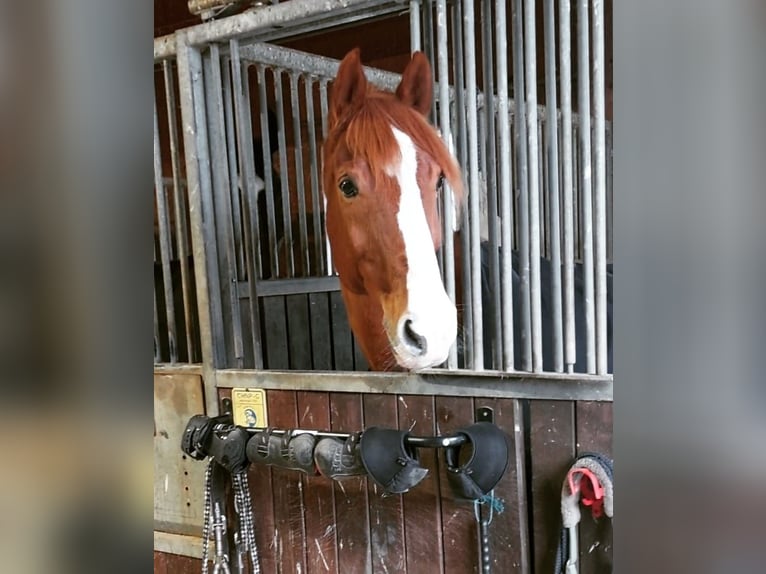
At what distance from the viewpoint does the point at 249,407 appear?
95 centimetres

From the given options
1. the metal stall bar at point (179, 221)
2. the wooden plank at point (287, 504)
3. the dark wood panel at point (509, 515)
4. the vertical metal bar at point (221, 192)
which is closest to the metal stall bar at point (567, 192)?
the dark wood panel at point (509, 515)

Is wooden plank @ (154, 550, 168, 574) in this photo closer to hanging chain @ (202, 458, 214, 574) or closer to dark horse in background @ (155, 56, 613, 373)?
hanging chain @ (202, 458, 214, 574)

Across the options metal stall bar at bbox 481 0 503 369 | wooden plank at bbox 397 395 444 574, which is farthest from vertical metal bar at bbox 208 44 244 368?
metal stall bar at bbox 481 0 503 369

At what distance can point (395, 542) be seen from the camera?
84 centimetres

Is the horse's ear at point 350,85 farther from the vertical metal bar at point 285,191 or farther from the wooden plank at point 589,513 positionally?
the wooden plank at point 589,513

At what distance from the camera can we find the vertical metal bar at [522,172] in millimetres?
724

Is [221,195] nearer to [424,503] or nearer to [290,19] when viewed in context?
[290,19]

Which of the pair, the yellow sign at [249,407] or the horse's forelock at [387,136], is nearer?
the horse's forelock at [387,136]

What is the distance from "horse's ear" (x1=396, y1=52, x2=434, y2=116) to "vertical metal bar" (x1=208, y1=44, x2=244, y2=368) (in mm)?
357

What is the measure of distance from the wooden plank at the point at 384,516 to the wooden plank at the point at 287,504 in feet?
0.43

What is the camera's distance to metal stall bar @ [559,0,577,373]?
687 mm
